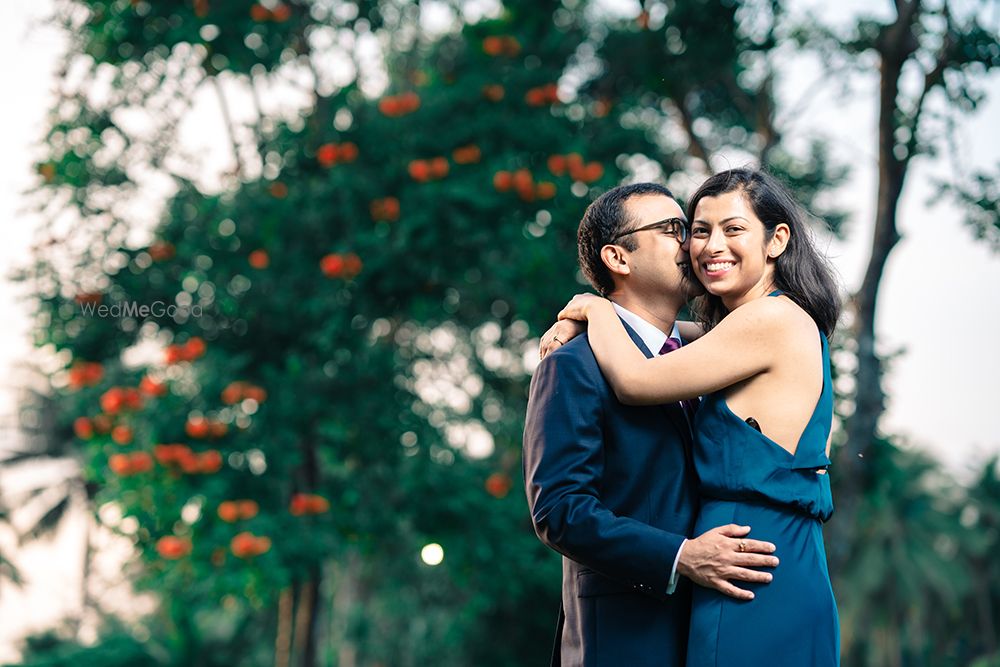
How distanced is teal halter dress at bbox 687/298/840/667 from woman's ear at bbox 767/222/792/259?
17.7 inches

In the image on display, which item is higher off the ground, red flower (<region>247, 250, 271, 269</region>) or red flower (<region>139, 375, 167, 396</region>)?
red flower (<region>247, 250, 271, 269</region>)

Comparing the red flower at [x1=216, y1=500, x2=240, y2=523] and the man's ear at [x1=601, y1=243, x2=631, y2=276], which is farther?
the red flower at [x1=216, y1=500, x2=240, y2=523]

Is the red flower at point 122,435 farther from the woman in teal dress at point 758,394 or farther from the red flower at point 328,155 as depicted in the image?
the woman in teal dress at point 758,394

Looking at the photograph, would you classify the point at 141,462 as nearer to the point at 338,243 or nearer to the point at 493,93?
the point at 338,243

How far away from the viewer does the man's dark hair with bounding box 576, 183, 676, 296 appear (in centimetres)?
307

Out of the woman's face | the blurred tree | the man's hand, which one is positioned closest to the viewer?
the man's hand

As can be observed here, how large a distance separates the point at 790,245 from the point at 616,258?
0.48 m

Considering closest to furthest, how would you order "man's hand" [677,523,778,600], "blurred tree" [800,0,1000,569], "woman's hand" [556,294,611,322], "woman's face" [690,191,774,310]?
"man's hand" [677,523,778,600] < "woman's face" [690,191,774,310] < "woman's hand" [556,294,611,322] < "blurred tree" [800,0,1000,569]

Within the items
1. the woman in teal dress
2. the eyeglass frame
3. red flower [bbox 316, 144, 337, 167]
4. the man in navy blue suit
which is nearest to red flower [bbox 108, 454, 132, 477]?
red flower [bbox 316, 144, 337, 167]

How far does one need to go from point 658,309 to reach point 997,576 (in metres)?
37.5

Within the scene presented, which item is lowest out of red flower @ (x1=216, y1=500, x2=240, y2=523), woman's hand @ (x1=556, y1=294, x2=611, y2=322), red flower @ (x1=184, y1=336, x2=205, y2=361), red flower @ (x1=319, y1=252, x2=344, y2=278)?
red flower @ (x1=216, y1=500, x2=240, y2=523)

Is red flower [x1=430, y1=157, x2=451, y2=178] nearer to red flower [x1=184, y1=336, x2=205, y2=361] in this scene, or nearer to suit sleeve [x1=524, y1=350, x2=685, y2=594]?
red flower [x1=184, y1=336, x2=205, y2=361]

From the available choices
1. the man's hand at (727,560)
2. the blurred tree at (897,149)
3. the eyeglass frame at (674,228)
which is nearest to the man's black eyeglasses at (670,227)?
the eyeglass frame at (674,228)

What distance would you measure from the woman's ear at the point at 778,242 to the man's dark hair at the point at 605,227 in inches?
11.7
